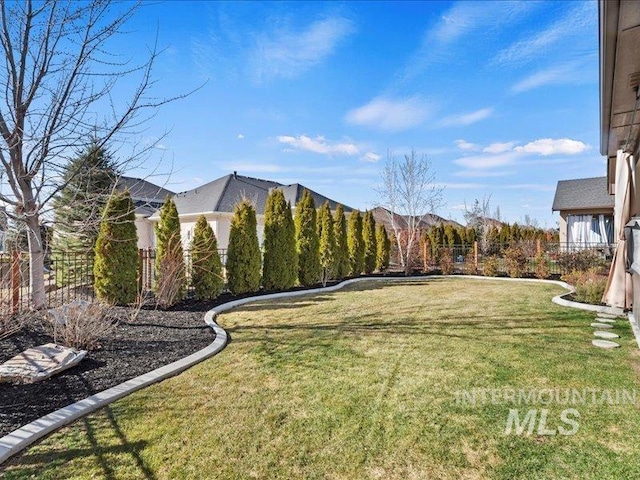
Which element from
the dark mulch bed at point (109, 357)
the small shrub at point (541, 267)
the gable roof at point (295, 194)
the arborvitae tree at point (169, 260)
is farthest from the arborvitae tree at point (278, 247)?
the small shrub at point (541, 267)

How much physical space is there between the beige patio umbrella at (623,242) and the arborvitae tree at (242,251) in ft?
27.2

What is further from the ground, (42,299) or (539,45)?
(539,45)

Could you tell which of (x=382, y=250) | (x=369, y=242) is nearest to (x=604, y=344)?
(x=369, y=242)

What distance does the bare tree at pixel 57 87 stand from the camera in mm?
4824

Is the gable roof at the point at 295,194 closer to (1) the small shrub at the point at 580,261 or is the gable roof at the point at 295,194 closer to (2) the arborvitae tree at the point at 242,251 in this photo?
A: (2) the arborvitae tree at the point at 242,251

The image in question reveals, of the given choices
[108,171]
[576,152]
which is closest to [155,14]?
[108,171]

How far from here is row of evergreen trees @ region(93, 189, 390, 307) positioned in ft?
25.6

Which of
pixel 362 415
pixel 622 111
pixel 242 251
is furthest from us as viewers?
pixel 242 251

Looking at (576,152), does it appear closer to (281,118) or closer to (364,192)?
(364,192)

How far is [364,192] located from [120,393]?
20.3 m

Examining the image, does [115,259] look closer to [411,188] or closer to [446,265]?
[446,265]

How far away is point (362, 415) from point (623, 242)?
6.41m

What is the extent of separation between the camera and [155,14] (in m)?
5.31

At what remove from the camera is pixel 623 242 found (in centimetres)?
658
